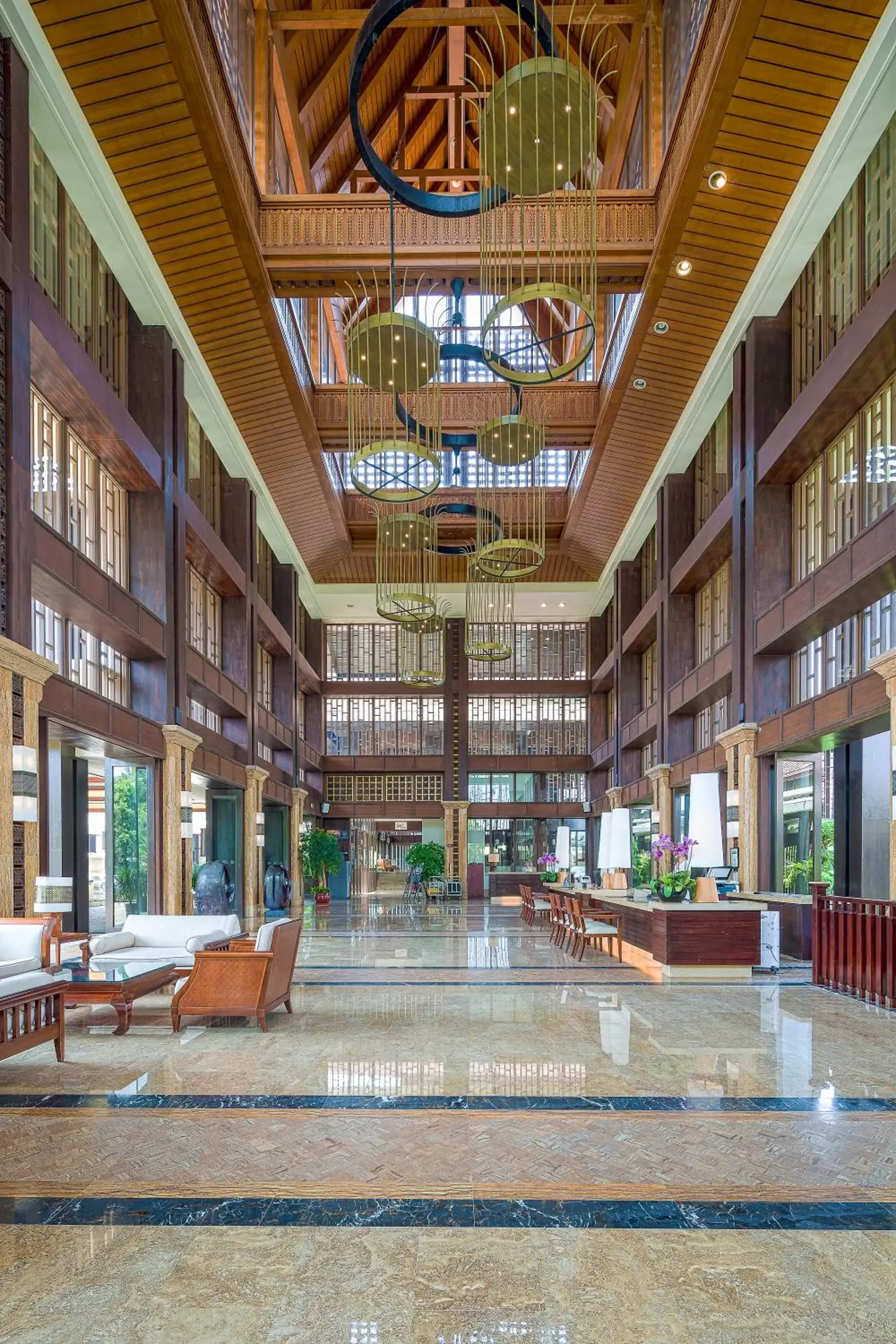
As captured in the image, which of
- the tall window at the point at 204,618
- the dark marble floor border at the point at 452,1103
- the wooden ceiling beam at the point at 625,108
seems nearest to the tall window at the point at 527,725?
the tall window at the point at 204,618

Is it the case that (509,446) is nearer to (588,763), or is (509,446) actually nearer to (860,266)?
(860,266)

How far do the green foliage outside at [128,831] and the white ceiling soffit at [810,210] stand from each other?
9.73 meters

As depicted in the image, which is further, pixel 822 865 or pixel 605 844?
pixel 822 865

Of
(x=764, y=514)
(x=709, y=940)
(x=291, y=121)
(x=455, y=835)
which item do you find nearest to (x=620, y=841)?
(x=709, y=940)

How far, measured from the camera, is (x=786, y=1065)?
17.4 feet

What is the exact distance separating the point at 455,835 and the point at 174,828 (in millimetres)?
15009

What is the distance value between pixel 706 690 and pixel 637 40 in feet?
29.8

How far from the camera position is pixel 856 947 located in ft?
25.8

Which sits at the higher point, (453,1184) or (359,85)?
(359,85)

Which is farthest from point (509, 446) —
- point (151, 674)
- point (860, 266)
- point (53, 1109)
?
point (53, 1109)

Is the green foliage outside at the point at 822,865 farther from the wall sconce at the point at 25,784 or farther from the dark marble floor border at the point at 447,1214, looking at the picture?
the dark marble floor border at the point at 447,1214

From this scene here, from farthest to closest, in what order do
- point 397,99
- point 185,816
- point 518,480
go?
1. point 397,99
2. point 185,816
3. point 518,480

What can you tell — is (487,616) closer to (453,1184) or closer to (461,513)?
(461,513)

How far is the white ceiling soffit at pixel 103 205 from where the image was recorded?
26.5ft
